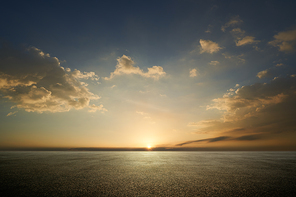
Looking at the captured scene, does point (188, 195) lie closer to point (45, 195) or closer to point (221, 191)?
point (221, 191)

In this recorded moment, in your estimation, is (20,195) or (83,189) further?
(83,189)

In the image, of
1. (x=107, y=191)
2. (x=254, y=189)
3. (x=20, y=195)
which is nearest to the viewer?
(x=20, y=195)

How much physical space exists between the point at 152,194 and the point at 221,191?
3.87 metres

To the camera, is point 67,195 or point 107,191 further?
point 107,191

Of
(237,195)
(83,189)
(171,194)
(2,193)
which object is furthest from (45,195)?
(237,195)

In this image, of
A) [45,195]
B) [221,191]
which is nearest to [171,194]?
[221,191]

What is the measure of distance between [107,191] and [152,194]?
248 cm

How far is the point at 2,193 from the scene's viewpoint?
7.22m

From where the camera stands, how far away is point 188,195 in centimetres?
701

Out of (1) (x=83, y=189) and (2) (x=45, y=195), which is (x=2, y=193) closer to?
(2) (x=45, y=195)

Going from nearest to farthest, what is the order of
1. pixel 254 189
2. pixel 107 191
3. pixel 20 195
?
pixel 20 195, pixel 107 191, pixel 254 189

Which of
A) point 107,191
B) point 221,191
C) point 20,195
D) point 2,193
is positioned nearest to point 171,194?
point 221,191

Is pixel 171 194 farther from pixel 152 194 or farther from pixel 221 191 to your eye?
pixel 221 191

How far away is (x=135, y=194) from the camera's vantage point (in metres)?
7.11
